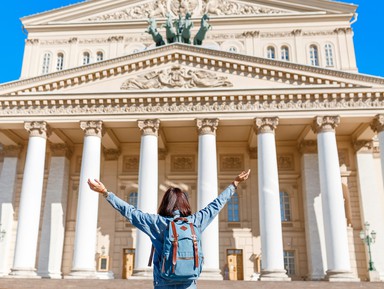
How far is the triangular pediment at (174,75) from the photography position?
2677 centimetres

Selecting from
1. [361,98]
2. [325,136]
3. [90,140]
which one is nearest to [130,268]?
[90,140]

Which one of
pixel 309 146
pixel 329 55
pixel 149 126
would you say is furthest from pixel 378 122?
pixel 329 55

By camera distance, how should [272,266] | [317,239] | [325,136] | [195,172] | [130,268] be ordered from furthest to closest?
[195,172]
[130,268]
[317,239]
[325,136]
[272,266]

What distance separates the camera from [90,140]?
26406mm

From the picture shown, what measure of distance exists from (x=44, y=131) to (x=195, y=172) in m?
11.4

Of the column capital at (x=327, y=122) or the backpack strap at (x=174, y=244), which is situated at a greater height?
the column capital at (x=327, y=122)

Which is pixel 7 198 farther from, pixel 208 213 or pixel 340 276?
pixel 208 213

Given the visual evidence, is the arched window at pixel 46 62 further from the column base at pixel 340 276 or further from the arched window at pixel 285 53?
the column base at pixel 340 276

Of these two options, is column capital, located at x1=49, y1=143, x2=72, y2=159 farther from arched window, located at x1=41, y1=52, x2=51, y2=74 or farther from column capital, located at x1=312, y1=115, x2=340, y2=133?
column capital, located at x1=312, y1=115, x2=340, y2=133

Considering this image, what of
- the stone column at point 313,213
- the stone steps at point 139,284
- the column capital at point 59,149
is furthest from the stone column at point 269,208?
the column capital at point 59,149

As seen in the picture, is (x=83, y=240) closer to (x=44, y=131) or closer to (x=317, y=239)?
(x=44, y=131)

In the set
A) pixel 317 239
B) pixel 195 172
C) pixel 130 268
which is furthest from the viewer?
pixel 195 172

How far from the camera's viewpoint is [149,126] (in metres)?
26.4

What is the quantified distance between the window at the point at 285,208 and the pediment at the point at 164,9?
1820 centimetres
